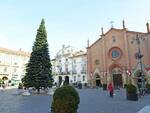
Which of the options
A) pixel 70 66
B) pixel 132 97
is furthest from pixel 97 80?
pixel 132 97

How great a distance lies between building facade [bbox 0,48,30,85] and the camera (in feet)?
200

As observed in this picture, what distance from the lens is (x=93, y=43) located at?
176ft

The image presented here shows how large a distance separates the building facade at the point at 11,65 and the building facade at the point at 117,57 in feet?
85.8

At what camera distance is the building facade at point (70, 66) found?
2512 inches

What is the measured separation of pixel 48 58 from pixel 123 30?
25598 mm

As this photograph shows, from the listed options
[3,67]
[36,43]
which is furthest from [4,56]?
[36,43]

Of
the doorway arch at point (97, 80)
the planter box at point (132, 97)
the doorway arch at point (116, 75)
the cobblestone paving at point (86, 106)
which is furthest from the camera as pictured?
the doorway arch at point (97, 80)

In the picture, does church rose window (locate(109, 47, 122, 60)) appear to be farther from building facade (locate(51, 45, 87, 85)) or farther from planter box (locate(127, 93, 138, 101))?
planter box (locate(127, 93, 138, 101))

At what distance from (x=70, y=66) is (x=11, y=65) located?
A: 19975mm

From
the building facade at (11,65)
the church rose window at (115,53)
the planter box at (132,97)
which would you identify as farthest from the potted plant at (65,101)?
the building facade at (11,65)

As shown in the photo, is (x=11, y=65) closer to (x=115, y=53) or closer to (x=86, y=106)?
(x=115, y=53)

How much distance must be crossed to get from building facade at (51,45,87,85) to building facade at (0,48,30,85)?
12727mm

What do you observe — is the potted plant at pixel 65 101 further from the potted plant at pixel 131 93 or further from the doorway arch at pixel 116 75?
the doorway arch at pixel 116 75

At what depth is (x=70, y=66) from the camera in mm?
68688
